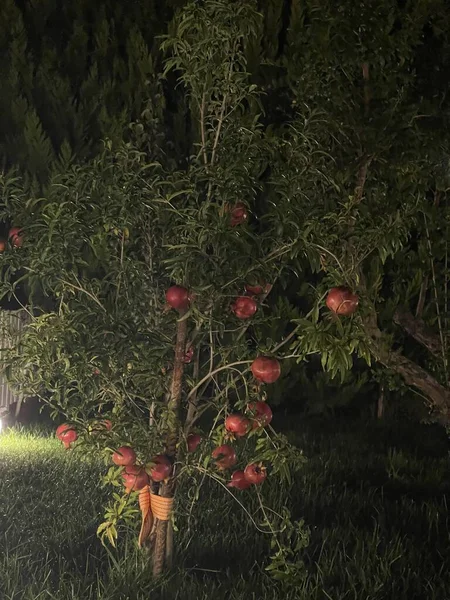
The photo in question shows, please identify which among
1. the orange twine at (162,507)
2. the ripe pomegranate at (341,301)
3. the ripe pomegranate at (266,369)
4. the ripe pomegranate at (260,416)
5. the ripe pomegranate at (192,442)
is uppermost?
the ripe pomegranate at (341,301)

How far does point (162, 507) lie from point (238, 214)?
0.92 metres

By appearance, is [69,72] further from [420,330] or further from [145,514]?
[145,514]

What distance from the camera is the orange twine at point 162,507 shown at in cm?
222

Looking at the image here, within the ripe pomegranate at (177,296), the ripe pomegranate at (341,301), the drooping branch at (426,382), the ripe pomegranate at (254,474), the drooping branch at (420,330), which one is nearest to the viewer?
the ripe pomegranate at (341,301)

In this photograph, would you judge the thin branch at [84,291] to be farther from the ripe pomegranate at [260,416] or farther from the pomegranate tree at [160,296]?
the ripe pomegranate at [260,416]

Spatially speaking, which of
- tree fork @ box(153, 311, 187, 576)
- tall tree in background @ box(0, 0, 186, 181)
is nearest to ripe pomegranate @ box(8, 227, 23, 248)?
tree fork @ box(153, 311, 187, 576)

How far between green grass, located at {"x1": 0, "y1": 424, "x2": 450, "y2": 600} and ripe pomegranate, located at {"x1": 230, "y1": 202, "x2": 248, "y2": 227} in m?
1.05

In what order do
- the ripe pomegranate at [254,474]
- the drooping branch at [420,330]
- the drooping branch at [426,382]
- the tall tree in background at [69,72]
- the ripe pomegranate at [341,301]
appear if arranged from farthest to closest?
the tall tree in background at [69,72] < the drooping branch at [420,330] < the drooping branch at [426,382] < the ripe pomegranate at [254,474] < the ripe pomegranate at [341,301]

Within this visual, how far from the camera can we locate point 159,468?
2111mm

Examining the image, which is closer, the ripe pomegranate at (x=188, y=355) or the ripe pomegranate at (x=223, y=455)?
the ripe pomegranate at (x=223, y=455)

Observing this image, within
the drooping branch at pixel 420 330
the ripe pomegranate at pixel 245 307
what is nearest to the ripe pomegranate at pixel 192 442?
the ripe pomegranate at pixel 245 307

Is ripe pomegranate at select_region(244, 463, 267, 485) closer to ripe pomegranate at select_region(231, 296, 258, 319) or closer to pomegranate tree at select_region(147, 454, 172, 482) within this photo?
pomegranate tree at select_region(147, 454, 172, 482)

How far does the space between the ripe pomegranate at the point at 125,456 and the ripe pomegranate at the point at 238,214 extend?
708mm

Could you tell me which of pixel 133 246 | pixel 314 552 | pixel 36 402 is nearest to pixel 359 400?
pixel 36 402
